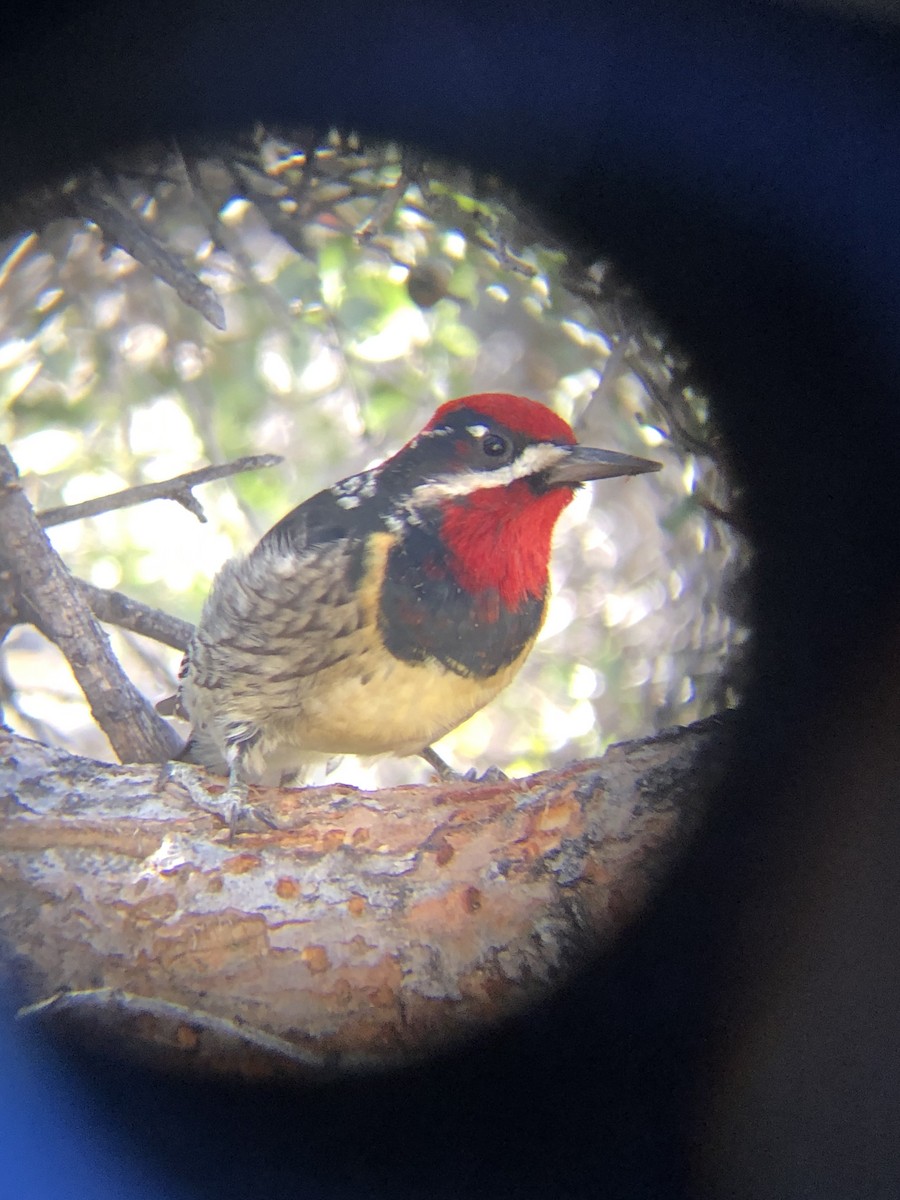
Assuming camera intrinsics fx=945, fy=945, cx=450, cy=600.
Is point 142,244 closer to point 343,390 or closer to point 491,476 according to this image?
point 343,390

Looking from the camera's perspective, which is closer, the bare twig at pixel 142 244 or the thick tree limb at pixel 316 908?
the thick tree limb at pixel 316 908

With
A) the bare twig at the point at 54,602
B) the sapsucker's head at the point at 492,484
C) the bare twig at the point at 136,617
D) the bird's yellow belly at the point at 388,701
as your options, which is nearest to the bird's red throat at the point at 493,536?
the sapsucker's head at the point at 492,484

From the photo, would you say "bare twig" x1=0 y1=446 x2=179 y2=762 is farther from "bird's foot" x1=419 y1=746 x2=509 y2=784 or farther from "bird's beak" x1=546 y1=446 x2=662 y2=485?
"bird's beak" x1=546 y1=446 x2=662 y2=485

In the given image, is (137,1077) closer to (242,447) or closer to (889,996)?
(242,447)

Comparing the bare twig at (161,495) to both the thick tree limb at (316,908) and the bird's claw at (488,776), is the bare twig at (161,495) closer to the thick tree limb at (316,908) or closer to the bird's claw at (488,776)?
the thick tree limb at (316,908)

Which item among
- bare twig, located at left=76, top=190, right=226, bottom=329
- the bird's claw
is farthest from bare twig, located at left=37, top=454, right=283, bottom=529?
the bird's claw
